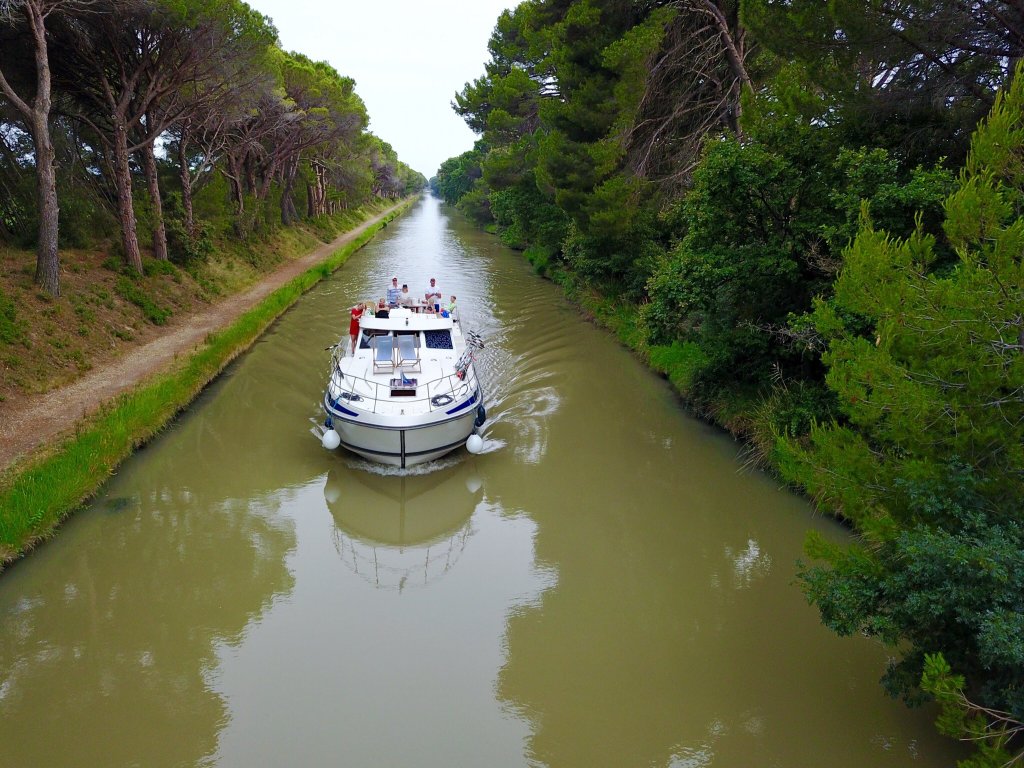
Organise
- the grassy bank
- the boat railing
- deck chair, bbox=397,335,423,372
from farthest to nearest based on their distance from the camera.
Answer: deck chair, bbox=397,335,423,372 → the boat railing → the grassy bank

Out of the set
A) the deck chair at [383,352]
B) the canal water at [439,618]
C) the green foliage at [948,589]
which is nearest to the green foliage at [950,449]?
the green foliage at [948,589]

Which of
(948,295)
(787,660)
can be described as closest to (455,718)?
(787,660)

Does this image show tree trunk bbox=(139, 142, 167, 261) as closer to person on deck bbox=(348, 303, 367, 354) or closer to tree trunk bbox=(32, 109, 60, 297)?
tree trunk bbox=(32, 109, 60, 297)

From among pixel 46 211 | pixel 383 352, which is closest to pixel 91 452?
pixel 383 352

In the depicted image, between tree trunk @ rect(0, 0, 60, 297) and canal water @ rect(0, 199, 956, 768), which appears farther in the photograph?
tree trunk @ rect(0, 0, 60, 297)

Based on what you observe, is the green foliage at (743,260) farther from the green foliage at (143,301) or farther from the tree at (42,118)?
the tree at (42,118)

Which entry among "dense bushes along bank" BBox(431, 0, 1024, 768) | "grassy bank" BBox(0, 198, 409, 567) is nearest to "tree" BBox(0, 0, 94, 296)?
"grassy bank" BBox(0, 198, 409, 567)

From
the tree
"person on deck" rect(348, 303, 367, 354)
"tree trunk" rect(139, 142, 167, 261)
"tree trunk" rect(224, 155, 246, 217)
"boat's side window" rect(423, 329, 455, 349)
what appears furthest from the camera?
"tree trunk" rect(224, 155, 246, 217)

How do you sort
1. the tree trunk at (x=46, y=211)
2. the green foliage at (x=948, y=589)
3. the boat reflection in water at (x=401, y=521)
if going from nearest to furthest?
the green foliage at (x=948, y=589) → the boat reflection in water at (x=401, y=521) → the tree trunk at (x=46, y=211)
